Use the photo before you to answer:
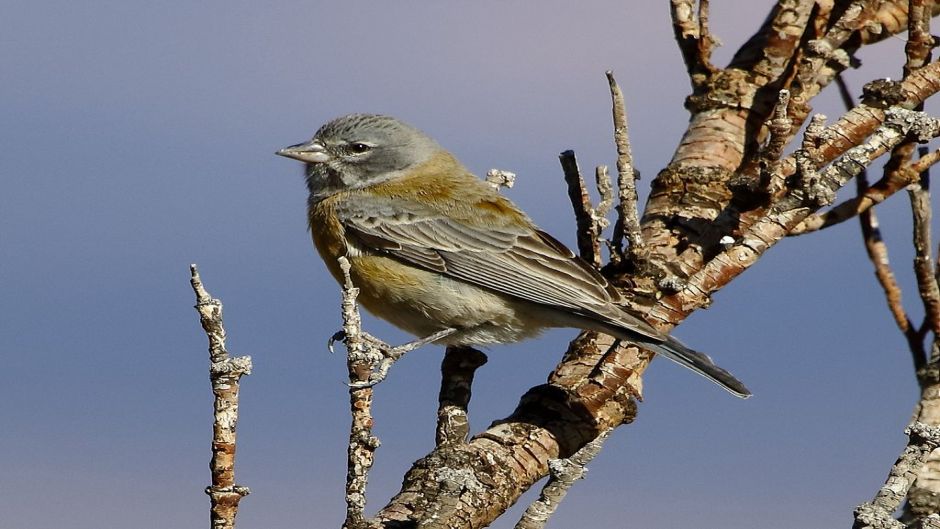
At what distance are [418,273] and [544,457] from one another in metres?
1.79

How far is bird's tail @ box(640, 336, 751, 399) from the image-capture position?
16.5 ft

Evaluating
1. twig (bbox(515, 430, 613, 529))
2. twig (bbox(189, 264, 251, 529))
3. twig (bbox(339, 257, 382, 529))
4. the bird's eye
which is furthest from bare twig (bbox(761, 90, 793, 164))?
the bird's eye

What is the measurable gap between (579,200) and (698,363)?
3.12 ft

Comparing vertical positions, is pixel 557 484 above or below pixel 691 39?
below

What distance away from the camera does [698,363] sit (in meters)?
5.08

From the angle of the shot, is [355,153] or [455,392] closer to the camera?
[455,392]

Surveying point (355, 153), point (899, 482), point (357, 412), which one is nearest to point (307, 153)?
point (355, 153)

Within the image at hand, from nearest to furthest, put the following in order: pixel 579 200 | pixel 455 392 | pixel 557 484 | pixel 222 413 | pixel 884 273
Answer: pixel 222 413
pixel 557 484
pixel 455 392
pixel 579 200
pixel 884 273

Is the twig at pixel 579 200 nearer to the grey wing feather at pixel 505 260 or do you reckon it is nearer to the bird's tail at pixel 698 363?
the grey wing feather at pixel 505 260

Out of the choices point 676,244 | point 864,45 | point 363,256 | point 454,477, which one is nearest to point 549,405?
point 454,477

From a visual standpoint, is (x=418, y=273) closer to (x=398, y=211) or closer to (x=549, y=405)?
(x=398, y=211)

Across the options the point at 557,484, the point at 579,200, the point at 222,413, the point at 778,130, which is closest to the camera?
the point at 222,413

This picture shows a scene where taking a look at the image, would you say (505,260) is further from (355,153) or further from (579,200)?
(355,153)

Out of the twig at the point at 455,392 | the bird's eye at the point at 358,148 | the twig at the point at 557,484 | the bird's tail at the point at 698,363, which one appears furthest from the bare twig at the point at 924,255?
the bird's eye at the point at 358,148
